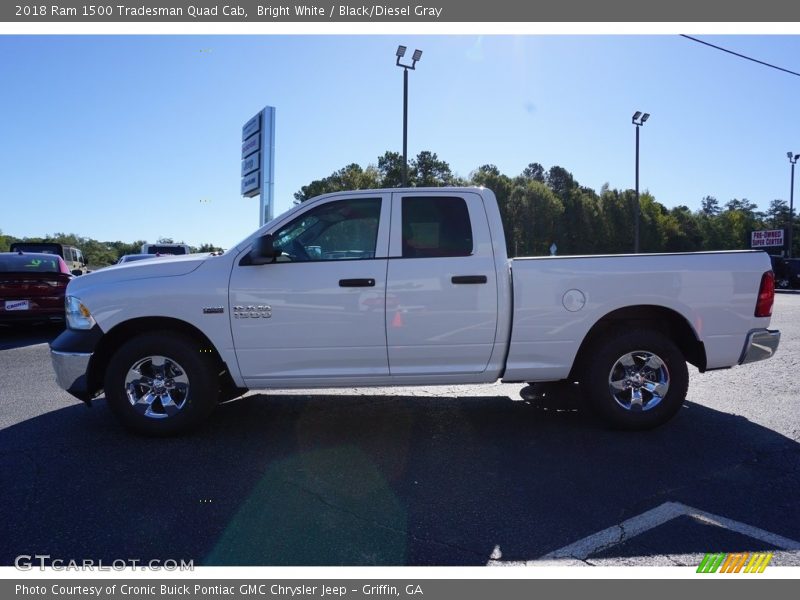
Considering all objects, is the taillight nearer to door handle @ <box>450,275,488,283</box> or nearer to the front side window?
A: door handle @ <box>450,275,488,283</box>

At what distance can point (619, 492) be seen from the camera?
3.71 meters

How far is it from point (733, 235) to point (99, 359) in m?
90.4

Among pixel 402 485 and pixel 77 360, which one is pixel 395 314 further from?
pixel 77 360

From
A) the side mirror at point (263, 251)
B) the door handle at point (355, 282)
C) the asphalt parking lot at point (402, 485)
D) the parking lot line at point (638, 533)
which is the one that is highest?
the side mirror at point (263, 251)

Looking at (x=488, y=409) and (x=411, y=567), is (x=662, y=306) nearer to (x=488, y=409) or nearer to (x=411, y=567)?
(x=488, y=409)

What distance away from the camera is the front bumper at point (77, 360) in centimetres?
464

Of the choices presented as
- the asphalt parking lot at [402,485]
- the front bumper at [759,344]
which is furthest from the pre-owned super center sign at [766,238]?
the front bumper at [759,344]

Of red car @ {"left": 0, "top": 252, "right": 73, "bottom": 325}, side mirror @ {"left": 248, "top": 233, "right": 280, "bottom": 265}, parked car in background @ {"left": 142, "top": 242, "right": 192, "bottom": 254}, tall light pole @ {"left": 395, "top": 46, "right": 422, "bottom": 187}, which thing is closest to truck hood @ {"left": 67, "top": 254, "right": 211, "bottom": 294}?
Result: side mirror @ {"left": 248, "top": 233, "right": 280, "bottom": 265}

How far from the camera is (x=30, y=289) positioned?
10.6m

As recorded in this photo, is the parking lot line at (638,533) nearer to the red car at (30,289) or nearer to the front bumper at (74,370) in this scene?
the front bumper at (74,370)

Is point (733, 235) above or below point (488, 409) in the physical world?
above

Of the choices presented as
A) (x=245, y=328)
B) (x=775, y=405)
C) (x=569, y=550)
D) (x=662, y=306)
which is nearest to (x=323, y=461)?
(x=245, y=328)

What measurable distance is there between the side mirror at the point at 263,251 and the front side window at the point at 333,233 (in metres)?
0.14
